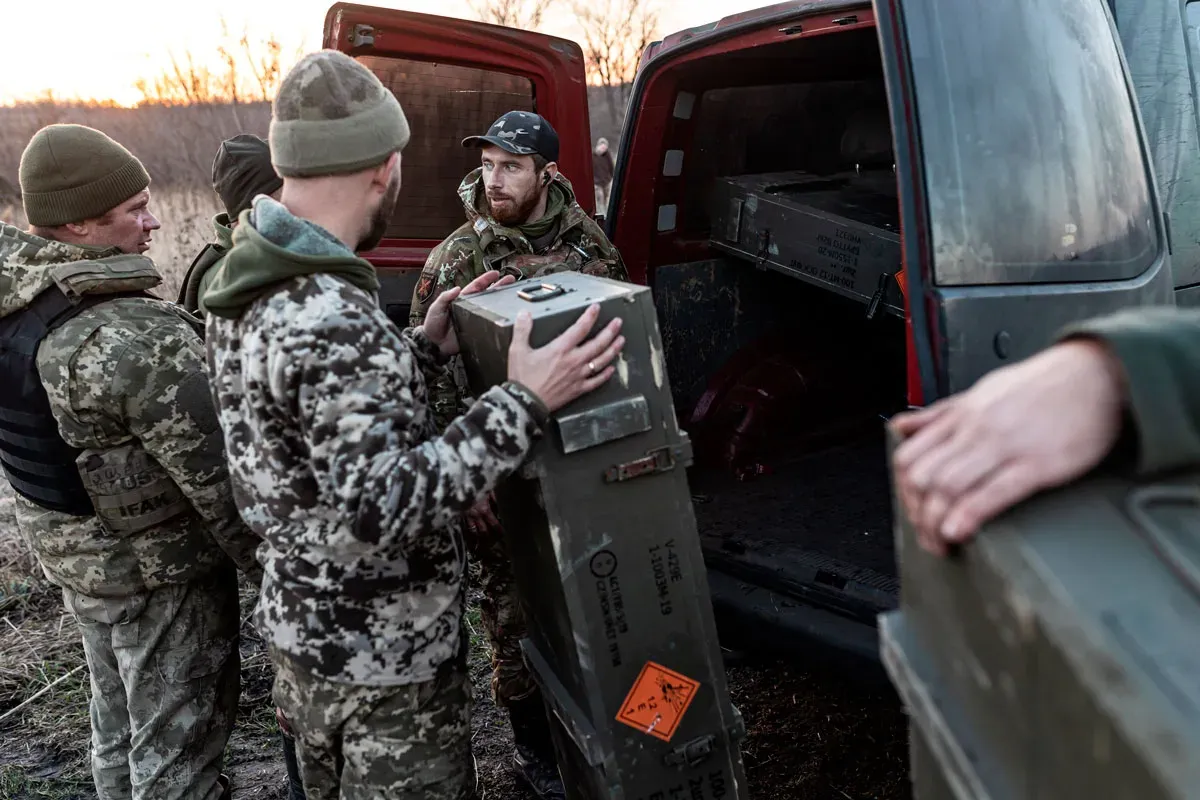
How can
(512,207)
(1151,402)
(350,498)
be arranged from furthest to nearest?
(512,207)
(350,498)
(1151,402)

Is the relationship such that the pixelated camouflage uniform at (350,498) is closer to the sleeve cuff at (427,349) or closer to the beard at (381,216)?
the beard at (381,216)

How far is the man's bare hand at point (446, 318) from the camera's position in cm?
227

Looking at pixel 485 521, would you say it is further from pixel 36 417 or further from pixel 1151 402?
pixel 1151 402

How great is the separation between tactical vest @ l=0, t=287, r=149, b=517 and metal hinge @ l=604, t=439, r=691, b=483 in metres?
1.41

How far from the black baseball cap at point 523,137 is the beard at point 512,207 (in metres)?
0.15

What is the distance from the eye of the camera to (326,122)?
1703 millimetres

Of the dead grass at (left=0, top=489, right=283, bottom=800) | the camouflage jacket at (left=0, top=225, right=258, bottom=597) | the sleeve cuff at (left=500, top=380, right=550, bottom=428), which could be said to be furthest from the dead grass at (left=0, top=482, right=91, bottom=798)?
the sleeve cuff at (left=500, top=380, right=550, bottom=428)

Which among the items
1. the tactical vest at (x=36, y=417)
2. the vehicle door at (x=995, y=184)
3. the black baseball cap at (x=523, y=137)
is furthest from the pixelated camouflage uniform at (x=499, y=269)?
the vehicle door at (x=995, y=184)

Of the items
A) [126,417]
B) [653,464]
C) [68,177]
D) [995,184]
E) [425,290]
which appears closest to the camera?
[653,464]

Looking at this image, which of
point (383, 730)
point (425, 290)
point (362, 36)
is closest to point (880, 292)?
point (425, 290)

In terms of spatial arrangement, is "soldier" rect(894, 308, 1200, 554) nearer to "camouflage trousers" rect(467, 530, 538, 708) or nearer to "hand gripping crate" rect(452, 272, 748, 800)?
"hand gripping crate" rect(452, 272, 748, 800)

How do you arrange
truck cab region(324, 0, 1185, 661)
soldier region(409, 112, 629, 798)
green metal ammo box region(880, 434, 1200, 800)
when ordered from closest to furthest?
1. green metal ammo box region(880, 434, 1200, 800)
2. truck cab region(324, 0, 1185, 661)
3. soldier region(409, 112, 629, 798)

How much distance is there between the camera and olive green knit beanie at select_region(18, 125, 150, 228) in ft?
7.59

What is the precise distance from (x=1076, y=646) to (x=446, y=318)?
1.81 meters
